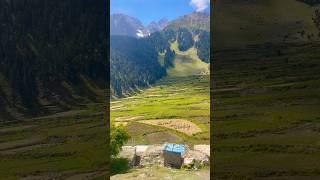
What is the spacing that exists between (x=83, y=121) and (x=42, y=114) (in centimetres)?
188

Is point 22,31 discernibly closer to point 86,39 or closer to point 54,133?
point 86,39

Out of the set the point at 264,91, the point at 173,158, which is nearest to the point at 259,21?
the point at 264,91

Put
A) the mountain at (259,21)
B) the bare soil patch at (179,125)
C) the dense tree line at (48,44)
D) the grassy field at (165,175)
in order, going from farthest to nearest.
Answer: the bare soil patch at (179,125)
the grassy field at (165,175)
the mountain at (259,21)
the dense tree line at (48,44)

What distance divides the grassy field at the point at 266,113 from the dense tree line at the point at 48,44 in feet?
17.9

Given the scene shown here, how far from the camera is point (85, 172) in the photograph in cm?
1931

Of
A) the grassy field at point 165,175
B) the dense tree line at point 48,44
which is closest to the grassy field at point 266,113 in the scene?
the dense tree line at point 48,44

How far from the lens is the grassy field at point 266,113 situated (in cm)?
1816

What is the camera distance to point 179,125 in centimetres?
10300

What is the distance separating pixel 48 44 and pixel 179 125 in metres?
86.1

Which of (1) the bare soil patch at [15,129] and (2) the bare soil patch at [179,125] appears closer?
(1) the bare soil patch at [15,129]

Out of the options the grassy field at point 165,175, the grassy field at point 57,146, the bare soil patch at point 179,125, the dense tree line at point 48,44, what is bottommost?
the bare soil patch at point 179,125

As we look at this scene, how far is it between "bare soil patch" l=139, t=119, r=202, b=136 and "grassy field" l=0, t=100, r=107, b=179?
72817 millimetres

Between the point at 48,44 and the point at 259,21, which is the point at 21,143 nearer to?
the point at 48,44

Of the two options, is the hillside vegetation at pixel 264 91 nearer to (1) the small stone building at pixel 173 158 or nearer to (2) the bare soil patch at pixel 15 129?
(2) the bare soil patch at pixel 15 129
